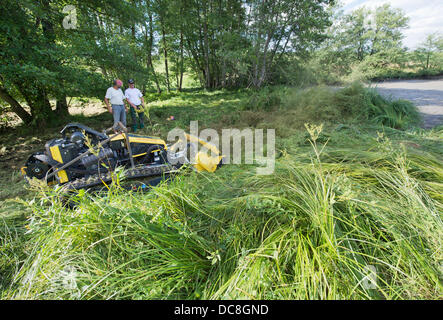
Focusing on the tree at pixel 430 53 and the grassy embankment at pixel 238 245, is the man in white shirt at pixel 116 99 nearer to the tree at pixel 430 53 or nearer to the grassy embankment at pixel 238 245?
the grassy embankment at pixel 238 245

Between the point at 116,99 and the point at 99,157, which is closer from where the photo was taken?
the point at 99,157

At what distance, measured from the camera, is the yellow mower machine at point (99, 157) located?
255 cm

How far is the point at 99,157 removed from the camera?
2355 millimetres

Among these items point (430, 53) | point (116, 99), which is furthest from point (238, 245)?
point (430, 53)

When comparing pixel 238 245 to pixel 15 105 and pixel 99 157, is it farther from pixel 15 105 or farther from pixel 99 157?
pixel 15 105

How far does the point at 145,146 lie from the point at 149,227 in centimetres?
221

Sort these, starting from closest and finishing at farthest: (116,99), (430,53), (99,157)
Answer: (99,157), (116,99), (430,53)

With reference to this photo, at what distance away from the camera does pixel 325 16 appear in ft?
31.4

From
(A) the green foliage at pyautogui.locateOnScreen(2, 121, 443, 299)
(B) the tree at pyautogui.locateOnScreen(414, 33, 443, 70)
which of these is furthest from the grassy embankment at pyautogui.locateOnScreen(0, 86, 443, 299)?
(B) the tree at pyautogui.locateOnScreen(414, 33, 443, 70)

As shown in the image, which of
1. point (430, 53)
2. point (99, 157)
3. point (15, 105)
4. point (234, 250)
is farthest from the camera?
point (430, 53)

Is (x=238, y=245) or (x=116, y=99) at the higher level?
(x=116, y=99)

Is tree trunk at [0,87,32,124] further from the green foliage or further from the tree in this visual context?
the tree

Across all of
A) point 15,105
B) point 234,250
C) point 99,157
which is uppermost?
point 15,105
